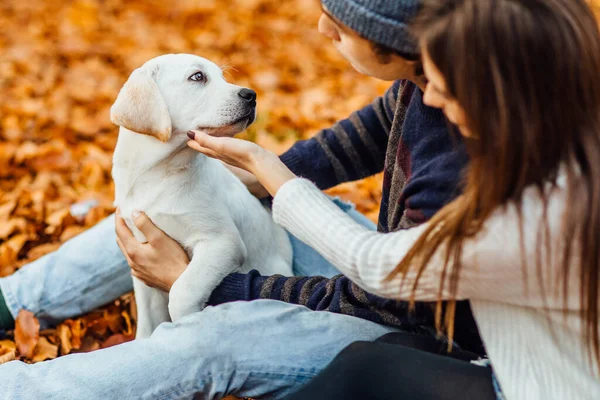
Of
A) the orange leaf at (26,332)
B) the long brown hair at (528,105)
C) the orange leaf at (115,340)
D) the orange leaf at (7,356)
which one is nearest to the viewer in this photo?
the long brown hair at (528,105)

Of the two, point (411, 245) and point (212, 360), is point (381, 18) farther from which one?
A: point (212, 360)

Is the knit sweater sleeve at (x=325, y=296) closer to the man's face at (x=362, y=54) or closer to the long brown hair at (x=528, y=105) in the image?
the long brown hair at (x=528, y=105)

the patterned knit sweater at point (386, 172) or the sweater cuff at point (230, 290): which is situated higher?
the patterned knit sweater at point (386, 172)

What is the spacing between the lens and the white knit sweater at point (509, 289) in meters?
1.31

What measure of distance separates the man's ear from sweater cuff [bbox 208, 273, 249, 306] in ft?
1.37

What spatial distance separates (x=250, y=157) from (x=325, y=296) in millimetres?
409

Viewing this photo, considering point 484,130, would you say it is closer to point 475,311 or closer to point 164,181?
point 475,311

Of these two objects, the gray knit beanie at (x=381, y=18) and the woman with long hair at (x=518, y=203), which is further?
the gray knit beanie at (x=381, y=18)

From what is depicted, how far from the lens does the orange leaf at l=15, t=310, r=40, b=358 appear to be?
2.26 meters

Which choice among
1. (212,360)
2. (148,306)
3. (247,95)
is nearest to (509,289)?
(212,360)

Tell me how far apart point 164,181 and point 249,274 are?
0.38 metres

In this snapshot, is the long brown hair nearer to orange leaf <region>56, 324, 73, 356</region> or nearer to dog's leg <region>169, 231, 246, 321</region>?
dog's leg <region>169, 231, 246, 321</region>

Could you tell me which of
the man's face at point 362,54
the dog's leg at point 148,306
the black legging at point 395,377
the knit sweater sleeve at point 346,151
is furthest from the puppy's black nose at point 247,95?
the black legging at point 395,377

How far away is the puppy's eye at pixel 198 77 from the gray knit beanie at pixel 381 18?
0.63m
